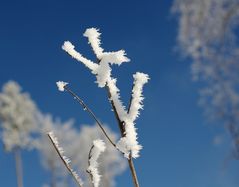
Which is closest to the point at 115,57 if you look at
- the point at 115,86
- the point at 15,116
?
the point at 115,86

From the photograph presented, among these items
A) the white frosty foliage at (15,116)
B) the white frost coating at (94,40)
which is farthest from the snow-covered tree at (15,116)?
the white frost coating at (94,40)

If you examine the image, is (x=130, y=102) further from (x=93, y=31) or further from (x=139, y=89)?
(x=93, y=31)

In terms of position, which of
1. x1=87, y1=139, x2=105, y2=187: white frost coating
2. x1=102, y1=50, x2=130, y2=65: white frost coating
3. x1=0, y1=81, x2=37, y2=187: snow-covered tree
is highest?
x1=0, y1=81, x2=37, y2=187: snow-covered tree

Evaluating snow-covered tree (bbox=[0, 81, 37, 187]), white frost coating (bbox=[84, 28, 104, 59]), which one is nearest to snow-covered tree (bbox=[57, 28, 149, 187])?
white frost coating (bbox=[84, 28, 104, 59])

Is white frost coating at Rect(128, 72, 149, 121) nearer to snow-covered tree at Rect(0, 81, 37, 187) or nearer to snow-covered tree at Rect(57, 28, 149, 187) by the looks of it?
snow-covered tree at Rect(57, 28, 149, 187)

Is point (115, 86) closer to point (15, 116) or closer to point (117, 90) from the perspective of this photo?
point (117, 90)

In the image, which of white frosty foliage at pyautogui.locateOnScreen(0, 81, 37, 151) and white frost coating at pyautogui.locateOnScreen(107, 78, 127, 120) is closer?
white frost coating at pyautogui.locateOnScreen(107, 78, 127, 120)

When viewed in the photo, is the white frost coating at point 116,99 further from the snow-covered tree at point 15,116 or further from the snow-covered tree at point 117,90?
the snow-covered tree at point 15,116
